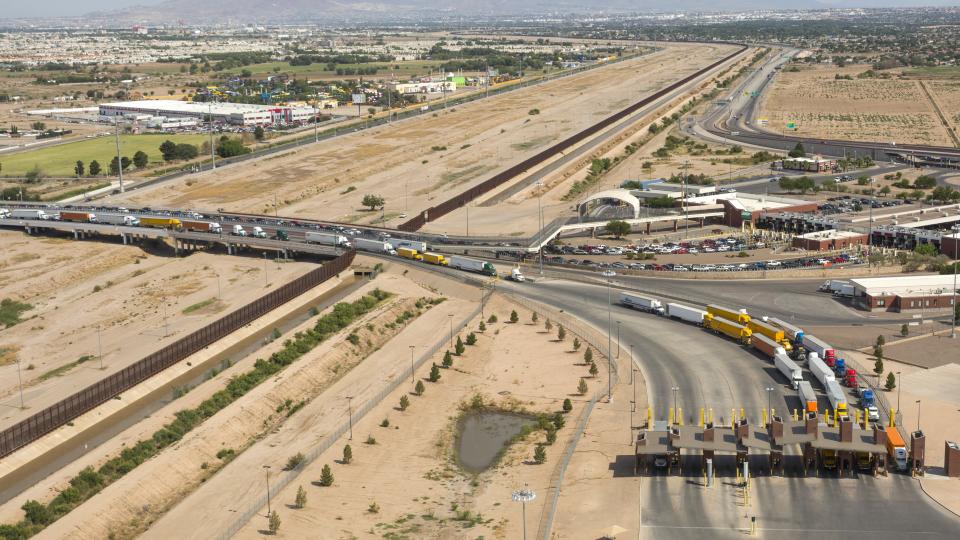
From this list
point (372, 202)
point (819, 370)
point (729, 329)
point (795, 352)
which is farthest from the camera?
point (372, 202)

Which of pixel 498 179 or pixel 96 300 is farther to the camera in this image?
pixel 498 179

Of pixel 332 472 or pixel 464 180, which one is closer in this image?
pixel 332 472

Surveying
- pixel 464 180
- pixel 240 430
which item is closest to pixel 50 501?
pixel 240 430

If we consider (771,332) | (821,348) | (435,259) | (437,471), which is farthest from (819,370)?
(435,259)

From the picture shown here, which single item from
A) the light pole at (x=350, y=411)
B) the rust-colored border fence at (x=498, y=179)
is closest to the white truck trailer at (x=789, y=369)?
the light pole at (x=350, y=411)

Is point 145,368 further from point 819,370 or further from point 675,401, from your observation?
point 819,370

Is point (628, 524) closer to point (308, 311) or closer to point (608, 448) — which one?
point (608, 448)

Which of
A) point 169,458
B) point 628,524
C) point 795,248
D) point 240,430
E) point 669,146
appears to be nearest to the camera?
point 628,524
